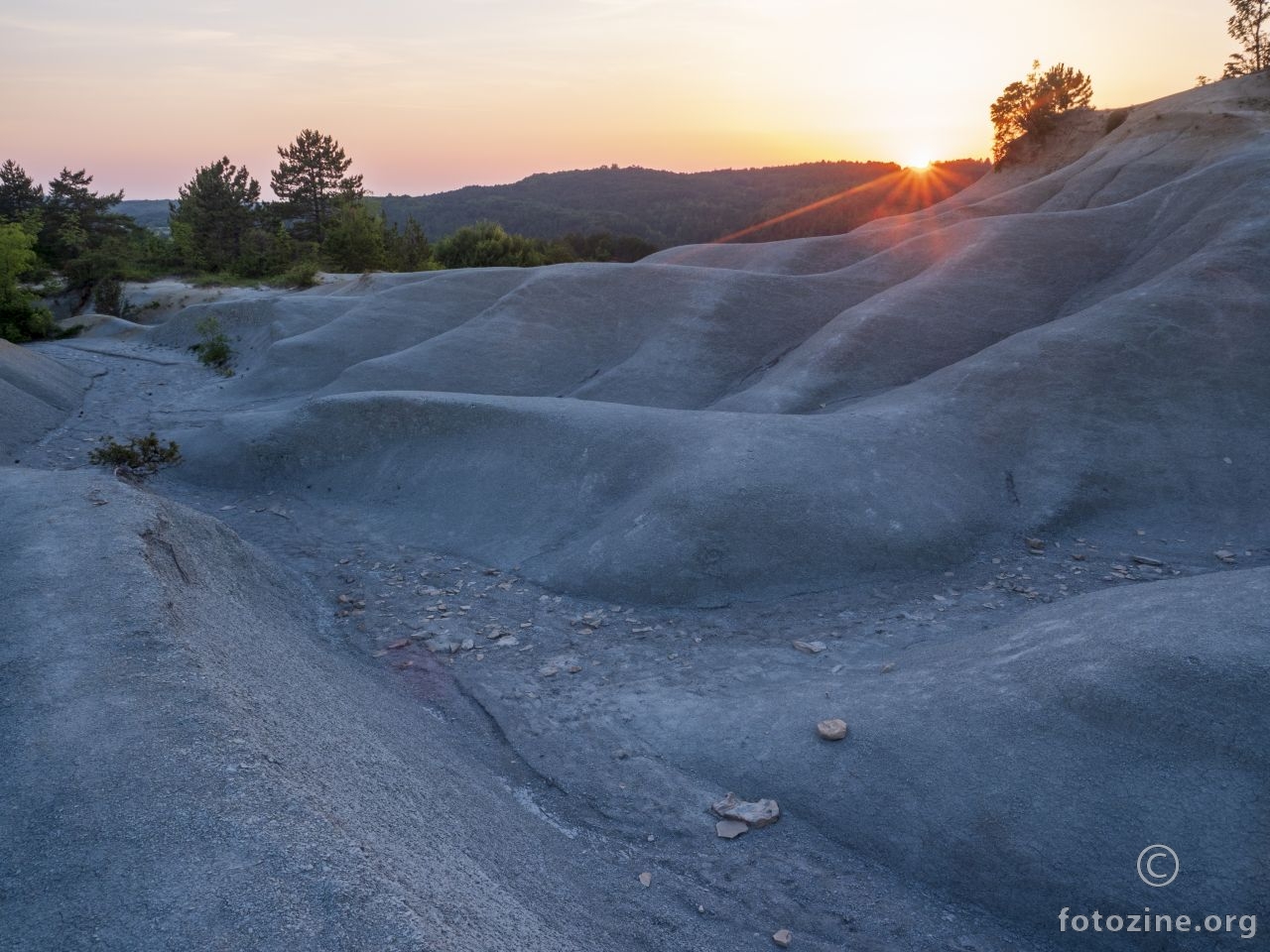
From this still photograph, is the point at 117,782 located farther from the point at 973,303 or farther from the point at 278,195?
the point at 278,195

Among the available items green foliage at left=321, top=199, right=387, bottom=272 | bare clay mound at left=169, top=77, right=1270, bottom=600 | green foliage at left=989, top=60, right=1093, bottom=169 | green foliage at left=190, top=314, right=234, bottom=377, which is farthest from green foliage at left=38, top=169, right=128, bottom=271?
green foliage at left=989, top=60, right=1093, bottom=169

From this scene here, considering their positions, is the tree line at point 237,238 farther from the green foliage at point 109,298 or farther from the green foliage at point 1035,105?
the green foliage at point 1035,105

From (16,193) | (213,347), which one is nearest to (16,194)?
(16,193)

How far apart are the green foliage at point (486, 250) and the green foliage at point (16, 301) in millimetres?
24142

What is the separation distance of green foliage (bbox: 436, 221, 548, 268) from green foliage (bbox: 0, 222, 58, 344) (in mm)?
24142

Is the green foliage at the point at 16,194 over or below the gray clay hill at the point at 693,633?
over

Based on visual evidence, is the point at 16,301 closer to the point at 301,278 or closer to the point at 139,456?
the point at 301,278

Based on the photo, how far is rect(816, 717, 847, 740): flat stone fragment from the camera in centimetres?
670

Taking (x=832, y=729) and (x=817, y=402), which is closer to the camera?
(x=832, y=729)

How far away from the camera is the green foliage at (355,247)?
53344 mm

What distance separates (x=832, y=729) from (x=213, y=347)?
1133 inches

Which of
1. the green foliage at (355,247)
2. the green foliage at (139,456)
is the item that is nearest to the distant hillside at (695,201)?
the green foliage at (355,247)

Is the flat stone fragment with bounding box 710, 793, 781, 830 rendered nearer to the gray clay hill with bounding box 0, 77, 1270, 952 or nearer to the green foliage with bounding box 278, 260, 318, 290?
the gray clay hill with bounding box 0, 77, 1270, 952

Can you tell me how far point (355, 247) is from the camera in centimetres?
5356
